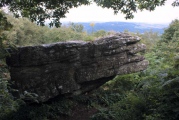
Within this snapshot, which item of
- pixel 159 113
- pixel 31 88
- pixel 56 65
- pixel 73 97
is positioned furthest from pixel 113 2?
pixel 73 97

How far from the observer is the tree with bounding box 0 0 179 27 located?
4094 mm

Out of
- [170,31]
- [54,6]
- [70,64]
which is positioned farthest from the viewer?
[170,31]

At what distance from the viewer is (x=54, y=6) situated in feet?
13.8

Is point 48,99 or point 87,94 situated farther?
point 87,94

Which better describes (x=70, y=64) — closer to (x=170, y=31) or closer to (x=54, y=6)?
(x=54, y=6)

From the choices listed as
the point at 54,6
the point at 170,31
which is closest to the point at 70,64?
the point at 54,6

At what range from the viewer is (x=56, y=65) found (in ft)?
22.3

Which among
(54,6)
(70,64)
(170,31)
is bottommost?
(70,64)

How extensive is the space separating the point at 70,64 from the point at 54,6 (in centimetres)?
314

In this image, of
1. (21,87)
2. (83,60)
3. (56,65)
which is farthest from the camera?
(83,60)

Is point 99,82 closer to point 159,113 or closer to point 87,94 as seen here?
point 87,94

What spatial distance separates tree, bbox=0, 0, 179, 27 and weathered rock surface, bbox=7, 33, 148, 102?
2.27m

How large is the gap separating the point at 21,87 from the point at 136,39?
16.5 ft

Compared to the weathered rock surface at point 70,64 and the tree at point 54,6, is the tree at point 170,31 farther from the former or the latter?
the tree at point 54,6
